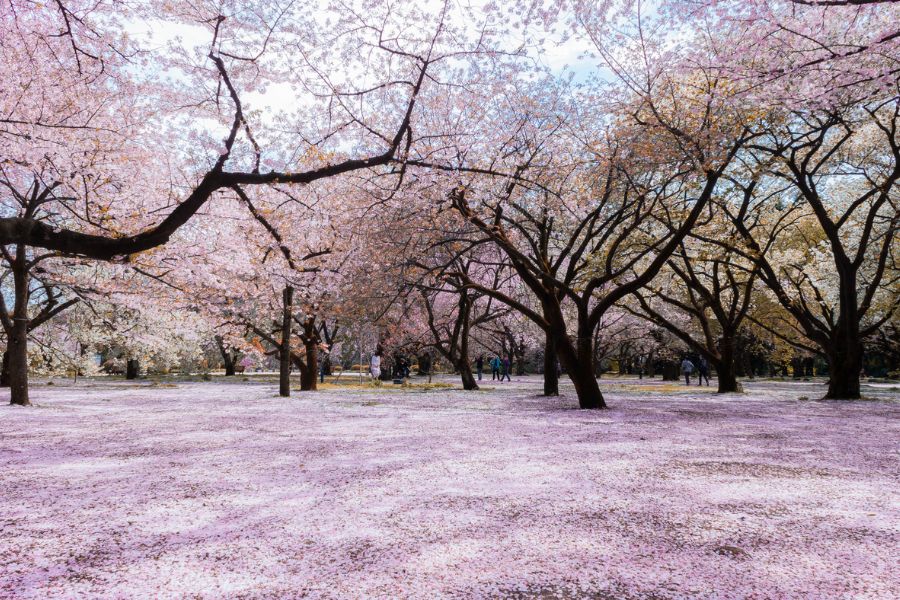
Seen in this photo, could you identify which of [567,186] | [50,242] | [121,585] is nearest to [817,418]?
[567,186]

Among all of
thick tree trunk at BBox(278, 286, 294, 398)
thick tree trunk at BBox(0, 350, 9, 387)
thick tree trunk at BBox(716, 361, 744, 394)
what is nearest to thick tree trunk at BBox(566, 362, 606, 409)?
thick tree trunk at BBox(278, 286, 294, 398)

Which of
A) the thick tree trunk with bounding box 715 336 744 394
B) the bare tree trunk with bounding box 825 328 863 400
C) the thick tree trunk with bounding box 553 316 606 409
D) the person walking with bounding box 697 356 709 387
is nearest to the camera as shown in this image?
the thick tree trunk with bounding box 553 316 606 409

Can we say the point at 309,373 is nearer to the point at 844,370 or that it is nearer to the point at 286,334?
the point at 286,334

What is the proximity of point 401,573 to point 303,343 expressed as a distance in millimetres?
20879

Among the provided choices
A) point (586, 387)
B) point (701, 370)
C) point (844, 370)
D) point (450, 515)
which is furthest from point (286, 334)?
point (701, 370)

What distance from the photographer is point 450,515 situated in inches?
172

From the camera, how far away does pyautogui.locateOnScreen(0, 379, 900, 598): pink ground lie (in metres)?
3.11

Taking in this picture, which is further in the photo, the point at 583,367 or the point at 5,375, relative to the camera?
the point at 5,375

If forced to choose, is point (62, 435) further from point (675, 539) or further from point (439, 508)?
point (675, 539)

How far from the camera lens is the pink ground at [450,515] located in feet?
10.2

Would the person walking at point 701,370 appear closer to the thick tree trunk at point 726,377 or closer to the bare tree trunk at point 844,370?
the thick tree trunk at point 726,377

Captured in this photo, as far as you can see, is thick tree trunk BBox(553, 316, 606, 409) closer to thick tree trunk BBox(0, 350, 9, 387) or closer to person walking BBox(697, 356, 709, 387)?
person walking BBox(697, 356, 709, 387)

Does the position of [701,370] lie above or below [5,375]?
below

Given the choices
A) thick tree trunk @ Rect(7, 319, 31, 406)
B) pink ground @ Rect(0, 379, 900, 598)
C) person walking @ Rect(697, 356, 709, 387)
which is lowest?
person walking @ Rect(697, 356, 709, 387)
